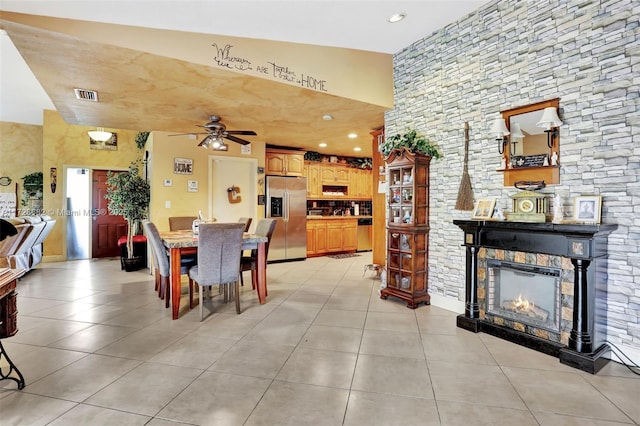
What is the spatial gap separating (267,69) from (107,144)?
226 inches

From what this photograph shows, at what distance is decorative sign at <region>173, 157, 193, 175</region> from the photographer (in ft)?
18.2

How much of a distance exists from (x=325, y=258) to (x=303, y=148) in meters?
2.51

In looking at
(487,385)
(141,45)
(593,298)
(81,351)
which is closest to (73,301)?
(81,351)

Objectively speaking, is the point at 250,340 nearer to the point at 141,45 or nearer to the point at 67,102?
the point at 141,45

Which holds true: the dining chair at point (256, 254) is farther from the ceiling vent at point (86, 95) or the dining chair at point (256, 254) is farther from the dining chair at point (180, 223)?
the ceiling vent at point (86, 95)

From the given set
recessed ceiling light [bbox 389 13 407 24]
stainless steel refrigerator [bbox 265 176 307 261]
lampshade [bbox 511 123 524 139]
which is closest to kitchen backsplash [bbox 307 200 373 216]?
stainless steel refrigerator [bbox 265 176 307 261]

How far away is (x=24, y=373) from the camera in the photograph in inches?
87.7

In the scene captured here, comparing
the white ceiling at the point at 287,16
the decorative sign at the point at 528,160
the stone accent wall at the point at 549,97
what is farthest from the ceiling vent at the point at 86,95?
the decorative sign at the point at 528,160

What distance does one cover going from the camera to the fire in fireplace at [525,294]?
2.56m

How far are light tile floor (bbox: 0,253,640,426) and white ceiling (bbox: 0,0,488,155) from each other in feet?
9.03

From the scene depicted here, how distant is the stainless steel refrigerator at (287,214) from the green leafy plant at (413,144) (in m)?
3.11

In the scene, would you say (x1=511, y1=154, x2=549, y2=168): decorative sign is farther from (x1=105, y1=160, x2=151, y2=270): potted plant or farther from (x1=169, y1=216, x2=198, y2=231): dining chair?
(x1=105, y1=160, x2=151, y2=270): potted plant

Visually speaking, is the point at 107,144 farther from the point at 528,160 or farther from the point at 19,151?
the point at 528,160

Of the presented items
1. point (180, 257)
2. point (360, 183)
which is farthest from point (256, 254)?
point (360, 183)
